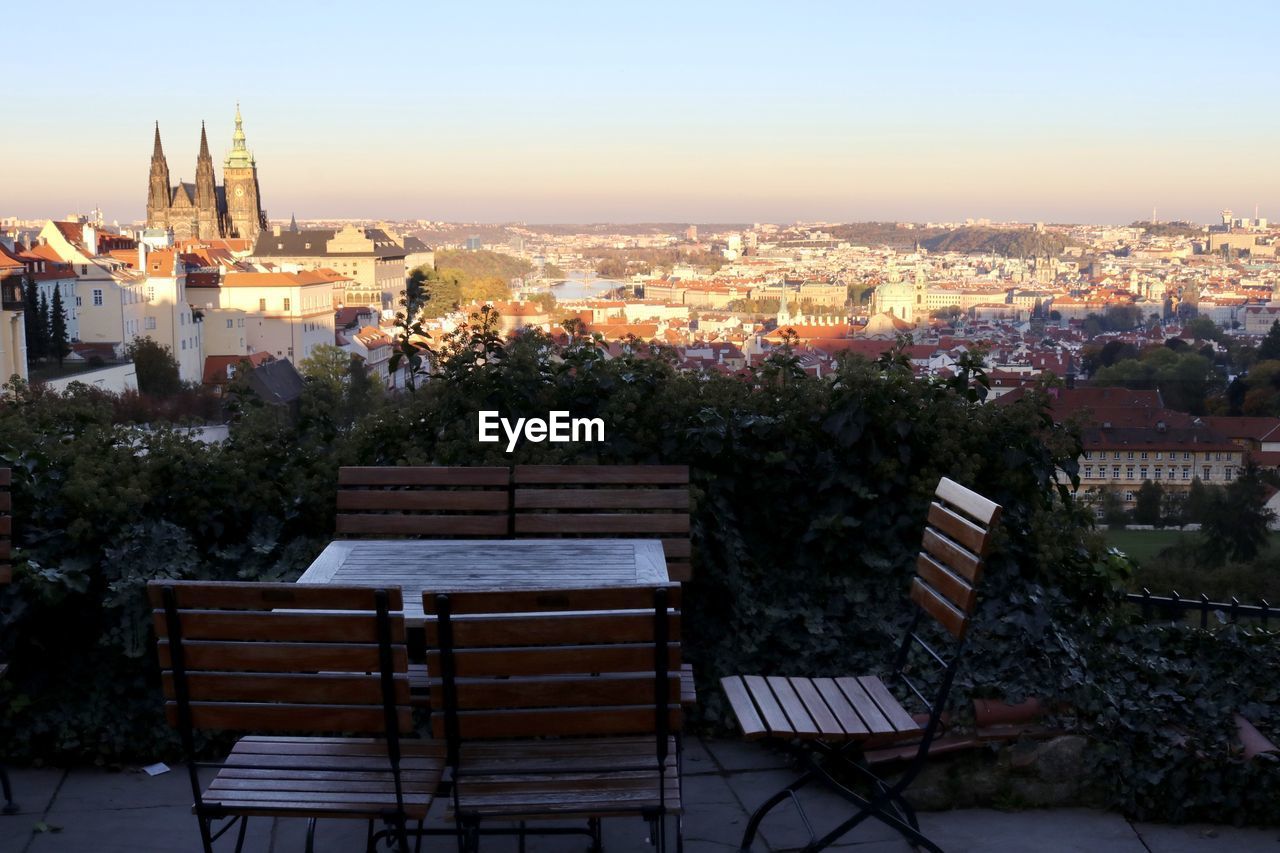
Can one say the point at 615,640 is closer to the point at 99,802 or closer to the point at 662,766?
the point at 662,766

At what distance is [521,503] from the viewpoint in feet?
12.7

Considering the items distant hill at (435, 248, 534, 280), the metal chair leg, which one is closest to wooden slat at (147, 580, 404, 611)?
the metal chair leg

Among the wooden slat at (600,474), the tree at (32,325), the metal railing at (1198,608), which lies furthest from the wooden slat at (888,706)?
the tree at (32,325)

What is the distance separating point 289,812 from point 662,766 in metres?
0.70

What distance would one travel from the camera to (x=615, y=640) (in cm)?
230

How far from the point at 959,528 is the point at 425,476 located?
1.67 meters

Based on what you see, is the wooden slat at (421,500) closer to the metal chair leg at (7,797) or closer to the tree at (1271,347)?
the metal chair leg at (7,797)

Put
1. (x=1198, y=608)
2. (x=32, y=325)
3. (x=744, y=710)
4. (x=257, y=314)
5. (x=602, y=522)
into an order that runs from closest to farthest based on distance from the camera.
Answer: (x=744, y=710)
(x=602, y=522)
(x=1198, y=608)
(x=32, y=325)
(x=257, y=314)

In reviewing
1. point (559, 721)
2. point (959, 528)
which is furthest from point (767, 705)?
point (559, 721)

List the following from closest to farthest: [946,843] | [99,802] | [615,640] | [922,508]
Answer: [615,640] < [946,843] < [99,802] < [922,508]

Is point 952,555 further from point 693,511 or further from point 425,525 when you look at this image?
point 425,525

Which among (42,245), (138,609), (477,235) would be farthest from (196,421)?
(477,235)

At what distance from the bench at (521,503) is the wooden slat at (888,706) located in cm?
75

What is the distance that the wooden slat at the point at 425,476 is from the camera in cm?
391
